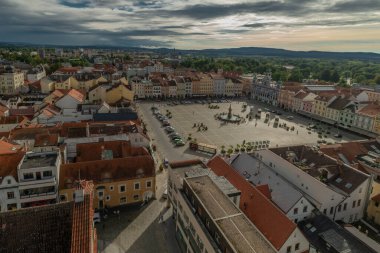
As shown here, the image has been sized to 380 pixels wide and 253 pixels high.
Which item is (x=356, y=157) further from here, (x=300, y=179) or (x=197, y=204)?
(x=197, y=204)

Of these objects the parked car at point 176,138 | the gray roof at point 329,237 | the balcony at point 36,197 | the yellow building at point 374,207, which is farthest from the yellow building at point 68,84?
the yellow building at point 374,207

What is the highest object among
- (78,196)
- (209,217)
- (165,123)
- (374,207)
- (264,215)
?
(78,196)

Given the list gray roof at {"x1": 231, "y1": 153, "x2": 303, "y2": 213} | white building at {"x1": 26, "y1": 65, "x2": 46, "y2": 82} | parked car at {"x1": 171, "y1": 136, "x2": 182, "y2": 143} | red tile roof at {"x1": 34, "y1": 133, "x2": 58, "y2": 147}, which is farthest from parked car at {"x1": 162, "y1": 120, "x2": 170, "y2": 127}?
white building at {"x1": 26, "y1": 65, "x2": 46, "y2": 82}

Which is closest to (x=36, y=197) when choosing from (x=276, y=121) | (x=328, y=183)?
(x=328, y=183)

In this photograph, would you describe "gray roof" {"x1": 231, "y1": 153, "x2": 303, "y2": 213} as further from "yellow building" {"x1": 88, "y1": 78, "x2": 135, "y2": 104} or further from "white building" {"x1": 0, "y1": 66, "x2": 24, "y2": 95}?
"white building" {"x1": 0, "y1": 66, "x2": 24, "y2": 95}

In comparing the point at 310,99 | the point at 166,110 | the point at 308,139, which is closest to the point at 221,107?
the point at 166,110

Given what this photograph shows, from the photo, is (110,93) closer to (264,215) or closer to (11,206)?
(11,206)
